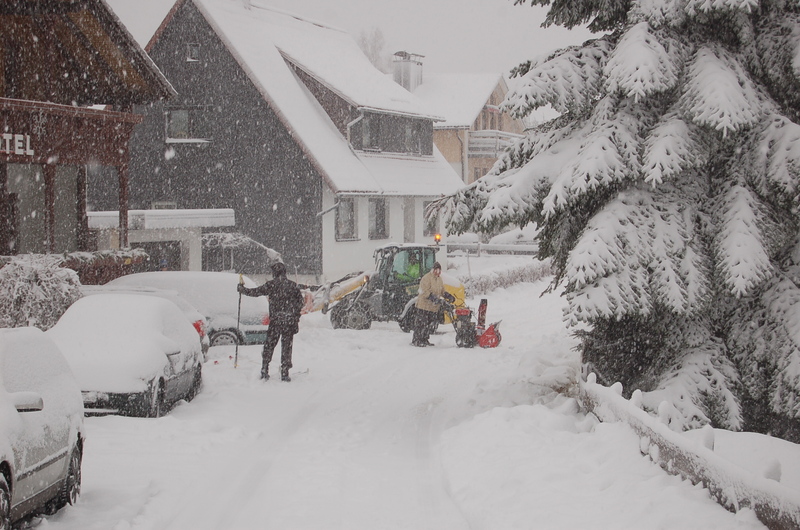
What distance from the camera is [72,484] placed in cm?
768

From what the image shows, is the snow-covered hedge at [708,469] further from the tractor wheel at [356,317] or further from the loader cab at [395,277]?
the loader cab at [395,277]

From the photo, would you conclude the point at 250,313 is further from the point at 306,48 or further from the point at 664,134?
the point at 306,48

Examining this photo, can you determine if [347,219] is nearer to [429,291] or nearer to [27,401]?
[429,291]

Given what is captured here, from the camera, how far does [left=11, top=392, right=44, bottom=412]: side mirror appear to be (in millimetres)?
6391

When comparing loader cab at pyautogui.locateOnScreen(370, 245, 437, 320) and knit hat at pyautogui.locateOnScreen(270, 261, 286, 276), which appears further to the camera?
loader cab at pyautogui.locateOnScreen(370, 245, 437, 320)

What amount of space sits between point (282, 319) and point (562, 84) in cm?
639

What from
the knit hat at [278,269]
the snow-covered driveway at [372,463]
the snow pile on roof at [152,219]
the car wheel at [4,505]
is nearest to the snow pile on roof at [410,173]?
the snow pile on roof at [152,219]

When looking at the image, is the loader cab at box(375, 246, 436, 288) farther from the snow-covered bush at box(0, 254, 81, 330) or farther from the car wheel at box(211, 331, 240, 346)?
the snow-covered bush at box(0, 254, 81, 330)

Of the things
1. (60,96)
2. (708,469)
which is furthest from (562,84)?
(60,96)

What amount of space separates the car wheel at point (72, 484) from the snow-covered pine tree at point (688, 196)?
5.69 meters

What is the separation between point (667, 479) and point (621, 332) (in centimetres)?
469

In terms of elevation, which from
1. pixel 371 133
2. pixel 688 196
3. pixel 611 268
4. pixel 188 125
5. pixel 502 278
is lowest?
pixel 502 278

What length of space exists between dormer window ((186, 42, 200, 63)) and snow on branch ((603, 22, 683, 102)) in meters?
25.6

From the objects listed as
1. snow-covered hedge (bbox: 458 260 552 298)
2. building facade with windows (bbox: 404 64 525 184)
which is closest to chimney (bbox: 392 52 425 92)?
building facade with windows (bbox: 404 64 525 184)
